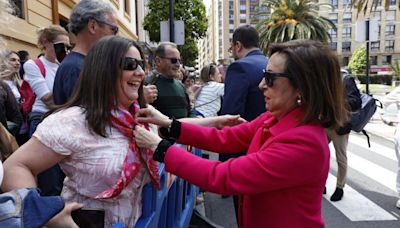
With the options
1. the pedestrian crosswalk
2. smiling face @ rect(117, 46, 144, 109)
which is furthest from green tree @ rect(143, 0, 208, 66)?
smiling face @ rect(117, 46, 144, 109)

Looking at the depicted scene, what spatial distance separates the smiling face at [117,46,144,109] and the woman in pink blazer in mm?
177

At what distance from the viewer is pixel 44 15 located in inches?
318

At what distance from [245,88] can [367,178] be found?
3822 millimetres

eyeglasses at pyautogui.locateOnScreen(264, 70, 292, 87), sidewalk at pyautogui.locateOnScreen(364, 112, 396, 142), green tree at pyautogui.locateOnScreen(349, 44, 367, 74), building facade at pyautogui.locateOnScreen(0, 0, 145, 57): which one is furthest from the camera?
green tree at pyautogui.locateOnScreen(349, 44, 367, 74)

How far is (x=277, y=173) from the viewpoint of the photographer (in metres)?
1.64

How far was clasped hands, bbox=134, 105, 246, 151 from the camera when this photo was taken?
5.99ft

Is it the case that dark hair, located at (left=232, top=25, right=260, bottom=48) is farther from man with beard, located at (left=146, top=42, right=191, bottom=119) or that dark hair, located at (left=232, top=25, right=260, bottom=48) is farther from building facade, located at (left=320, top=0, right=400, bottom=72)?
building facade, located at (left=320, top=0, right=400, bottom=72)

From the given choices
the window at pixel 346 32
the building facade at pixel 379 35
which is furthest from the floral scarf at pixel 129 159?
the window at pixel 346 32

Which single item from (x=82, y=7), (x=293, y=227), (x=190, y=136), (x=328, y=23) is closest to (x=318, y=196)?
(x=293, y=227)

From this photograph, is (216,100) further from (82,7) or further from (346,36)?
(346,36)

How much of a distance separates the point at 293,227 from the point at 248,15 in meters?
113

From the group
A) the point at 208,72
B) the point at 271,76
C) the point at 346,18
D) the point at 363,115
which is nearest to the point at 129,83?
the point at 271,76

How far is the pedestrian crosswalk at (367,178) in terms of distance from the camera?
4766 millimetres

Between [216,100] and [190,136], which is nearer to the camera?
[190,136]
